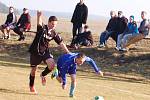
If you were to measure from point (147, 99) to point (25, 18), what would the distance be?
45.5 feet

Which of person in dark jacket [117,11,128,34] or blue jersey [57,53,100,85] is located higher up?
person in dark jacket [117,11,128,34]

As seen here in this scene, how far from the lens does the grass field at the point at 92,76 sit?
13.7 metres

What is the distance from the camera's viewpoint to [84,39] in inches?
982

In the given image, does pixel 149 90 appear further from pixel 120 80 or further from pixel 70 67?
pixel 70 67

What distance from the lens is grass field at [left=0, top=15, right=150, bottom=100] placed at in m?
13.7

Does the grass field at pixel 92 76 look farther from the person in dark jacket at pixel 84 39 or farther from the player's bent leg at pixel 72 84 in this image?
the person in dark jacket at pixel 84 39

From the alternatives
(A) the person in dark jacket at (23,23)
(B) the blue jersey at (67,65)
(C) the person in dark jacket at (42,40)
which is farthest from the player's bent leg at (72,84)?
(A) the person in dark jacket at (23,23)

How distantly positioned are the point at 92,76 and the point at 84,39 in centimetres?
573

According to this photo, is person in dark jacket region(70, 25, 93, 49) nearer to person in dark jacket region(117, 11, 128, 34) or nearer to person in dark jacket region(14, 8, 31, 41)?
person in dark jacket region(117, 11, 128, 34)

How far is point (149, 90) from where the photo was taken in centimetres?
1684

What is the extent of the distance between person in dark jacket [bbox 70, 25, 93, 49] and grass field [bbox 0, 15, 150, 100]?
0.99 ft

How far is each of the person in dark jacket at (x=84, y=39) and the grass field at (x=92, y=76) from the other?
11.8 inches

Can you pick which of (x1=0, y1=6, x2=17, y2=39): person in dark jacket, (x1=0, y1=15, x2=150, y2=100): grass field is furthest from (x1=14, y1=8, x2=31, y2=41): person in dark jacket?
(x1=0, y1=15, x2=150, y2=100): grass field

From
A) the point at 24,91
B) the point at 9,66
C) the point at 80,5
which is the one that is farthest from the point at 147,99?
the point at 80,5
